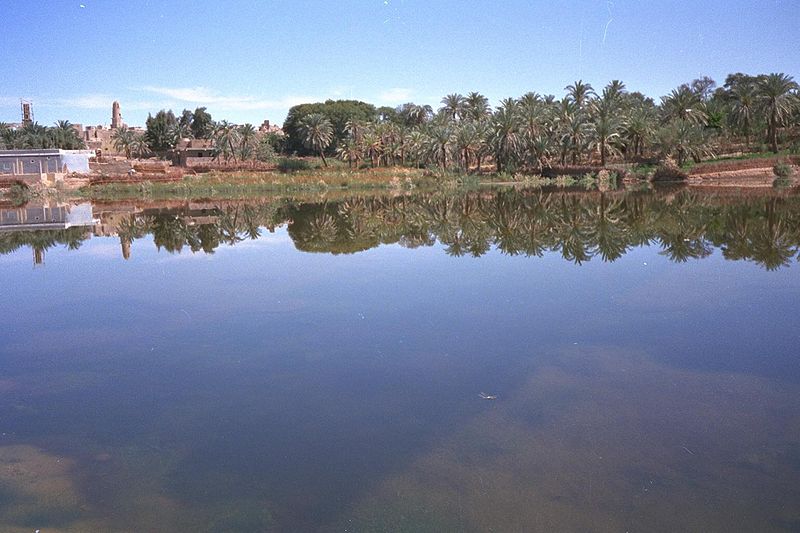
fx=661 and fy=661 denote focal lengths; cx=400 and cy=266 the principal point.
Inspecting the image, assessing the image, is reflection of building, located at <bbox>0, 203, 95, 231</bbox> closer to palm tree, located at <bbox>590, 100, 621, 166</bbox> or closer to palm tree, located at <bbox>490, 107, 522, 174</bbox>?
palm tree, located at <bbox>490, 107, 522, 174</bbox>

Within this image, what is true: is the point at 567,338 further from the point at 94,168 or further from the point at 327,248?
the point at 94,168

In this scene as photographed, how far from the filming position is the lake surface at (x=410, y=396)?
4461 millimetres

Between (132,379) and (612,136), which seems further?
(612,136)

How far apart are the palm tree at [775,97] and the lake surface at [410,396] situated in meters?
43.1

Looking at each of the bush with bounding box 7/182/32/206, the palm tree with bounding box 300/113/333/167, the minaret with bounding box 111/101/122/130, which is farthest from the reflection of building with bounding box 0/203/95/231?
Result: the minaret with bounding box 111/101/122/130

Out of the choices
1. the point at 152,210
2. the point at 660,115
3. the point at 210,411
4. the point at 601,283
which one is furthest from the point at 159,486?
the point at 660,115

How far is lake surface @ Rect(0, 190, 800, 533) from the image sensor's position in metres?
4.46

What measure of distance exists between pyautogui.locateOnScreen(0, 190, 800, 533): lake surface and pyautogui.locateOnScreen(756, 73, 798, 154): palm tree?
4313cm

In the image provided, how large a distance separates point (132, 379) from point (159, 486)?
2697mm

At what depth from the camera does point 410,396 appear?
637 cm

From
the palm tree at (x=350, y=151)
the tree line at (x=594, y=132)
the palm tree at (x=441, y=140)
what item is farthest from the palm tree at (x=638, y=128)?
the palm tree at (x=350, y=151)

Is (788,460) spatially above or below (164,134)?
below

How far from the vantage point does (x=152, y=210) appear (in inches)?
1351

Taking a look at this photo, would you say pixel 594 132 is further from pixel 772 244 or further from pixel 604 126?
pixel 772 244
